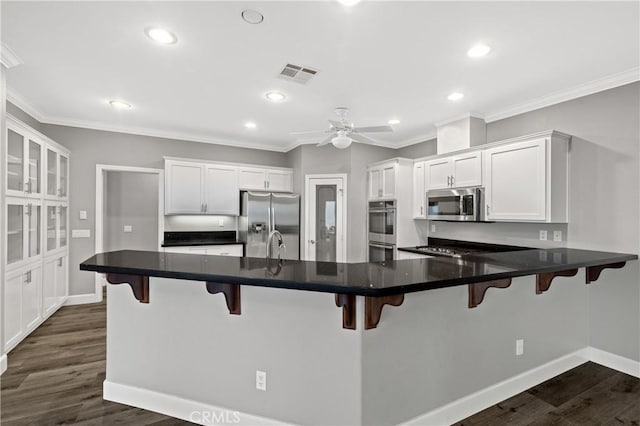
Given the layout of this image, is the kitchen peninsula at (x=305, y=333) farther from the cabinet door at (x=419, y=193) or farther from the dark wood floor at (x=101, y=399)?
the cabinet door at (x=419, y=193)

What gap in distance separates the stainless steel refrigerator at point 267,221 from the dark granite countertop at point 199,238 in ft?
0.89

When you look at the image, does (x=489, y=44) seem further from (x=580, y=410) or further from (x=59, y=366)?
(x=59, y=366)

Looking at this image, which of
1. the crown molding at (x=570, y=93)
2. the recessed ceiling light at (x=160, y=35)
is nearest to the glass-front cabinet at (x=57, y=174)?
the recessed ceiling light at (x=160, y=35)

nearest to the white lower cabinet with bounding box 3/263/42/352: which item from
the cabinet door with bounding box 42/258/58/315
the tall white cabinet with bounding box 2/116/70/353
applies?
the tall white cabinet with bounding box 2/116/70/353

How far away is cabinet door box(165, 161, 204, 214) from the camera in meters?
4.91

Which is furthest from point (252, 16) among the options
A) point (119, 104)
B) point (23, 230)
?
point (23, 230)

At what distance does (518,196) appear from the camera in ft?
11.2

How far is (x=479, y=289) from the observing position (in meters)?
2.07

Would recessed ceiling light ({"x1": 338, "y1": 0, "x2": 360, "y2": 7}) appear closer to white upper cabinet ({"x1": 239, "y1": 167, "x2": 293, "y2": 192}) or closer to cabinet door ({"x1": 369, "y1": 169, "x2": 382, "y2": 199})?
cabinet door ({"x1": 369, "y1": 169, "x2": 382, "y2": 199})

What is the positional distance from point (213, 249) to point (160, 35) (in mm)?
3347

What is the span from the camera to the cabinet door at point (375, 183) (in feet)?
16.9

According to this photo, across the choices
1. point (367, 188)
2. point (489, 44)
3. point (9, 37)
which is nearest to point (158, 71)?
point (9, 37)

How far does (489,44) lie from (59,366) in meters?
4.41

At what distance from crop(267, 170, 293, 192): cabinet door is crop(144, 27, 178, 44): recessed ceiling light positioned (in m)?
3.27
